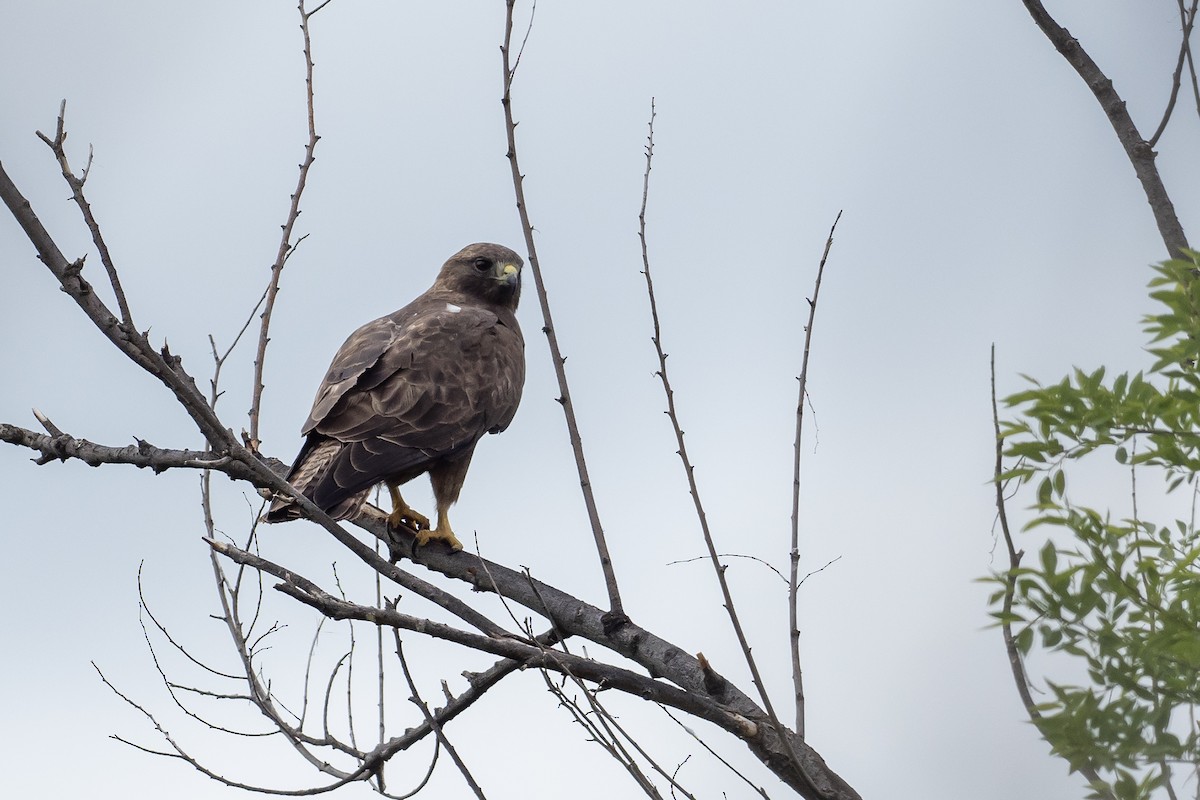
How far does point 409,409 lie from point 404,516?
21.6 inches

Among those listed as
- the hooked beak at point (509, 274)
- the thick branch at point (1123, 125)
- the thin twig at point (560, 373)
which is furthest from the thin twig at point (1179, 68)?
the hooked beak at point (509, 274)

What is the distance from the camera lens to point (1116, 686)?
1933mm

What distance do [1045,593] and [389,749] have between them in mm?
2175

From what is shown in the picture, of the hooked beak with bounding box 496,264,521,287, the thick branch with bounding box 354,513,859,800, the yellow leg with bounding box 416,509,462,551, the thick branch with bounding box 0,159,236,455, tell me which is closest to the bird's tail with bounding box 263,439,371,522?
the yellow leg with bounding box 416,509,462,551

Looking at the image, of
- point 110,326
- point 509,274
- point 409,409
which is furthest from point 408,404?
point 110,326

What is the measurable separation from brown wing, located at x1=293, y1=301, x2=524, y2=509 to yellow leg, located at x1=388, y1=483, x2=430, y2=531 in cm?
11

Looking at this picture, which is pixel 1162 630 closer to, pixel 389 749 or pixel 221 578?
pixel 389 749

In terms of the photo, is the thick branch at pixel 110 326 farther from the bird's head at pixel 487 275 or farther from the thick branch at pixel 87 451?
the bird's head at pixel 487 275

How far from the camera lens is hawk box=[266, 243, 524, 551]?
4984 millimetres

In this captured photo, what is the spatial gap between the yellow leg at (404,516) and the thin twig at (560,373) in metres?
2.16

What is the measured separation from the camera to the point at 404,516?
559 centimetres

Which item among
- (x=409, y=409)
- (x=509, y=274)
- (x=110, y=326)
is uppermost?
(x=509, y=274)

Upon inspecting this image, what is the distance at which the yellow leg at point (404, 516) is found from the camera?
5.52 meters

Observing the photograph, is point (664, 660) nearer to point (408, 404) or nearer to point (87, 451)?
point (87, 451)
